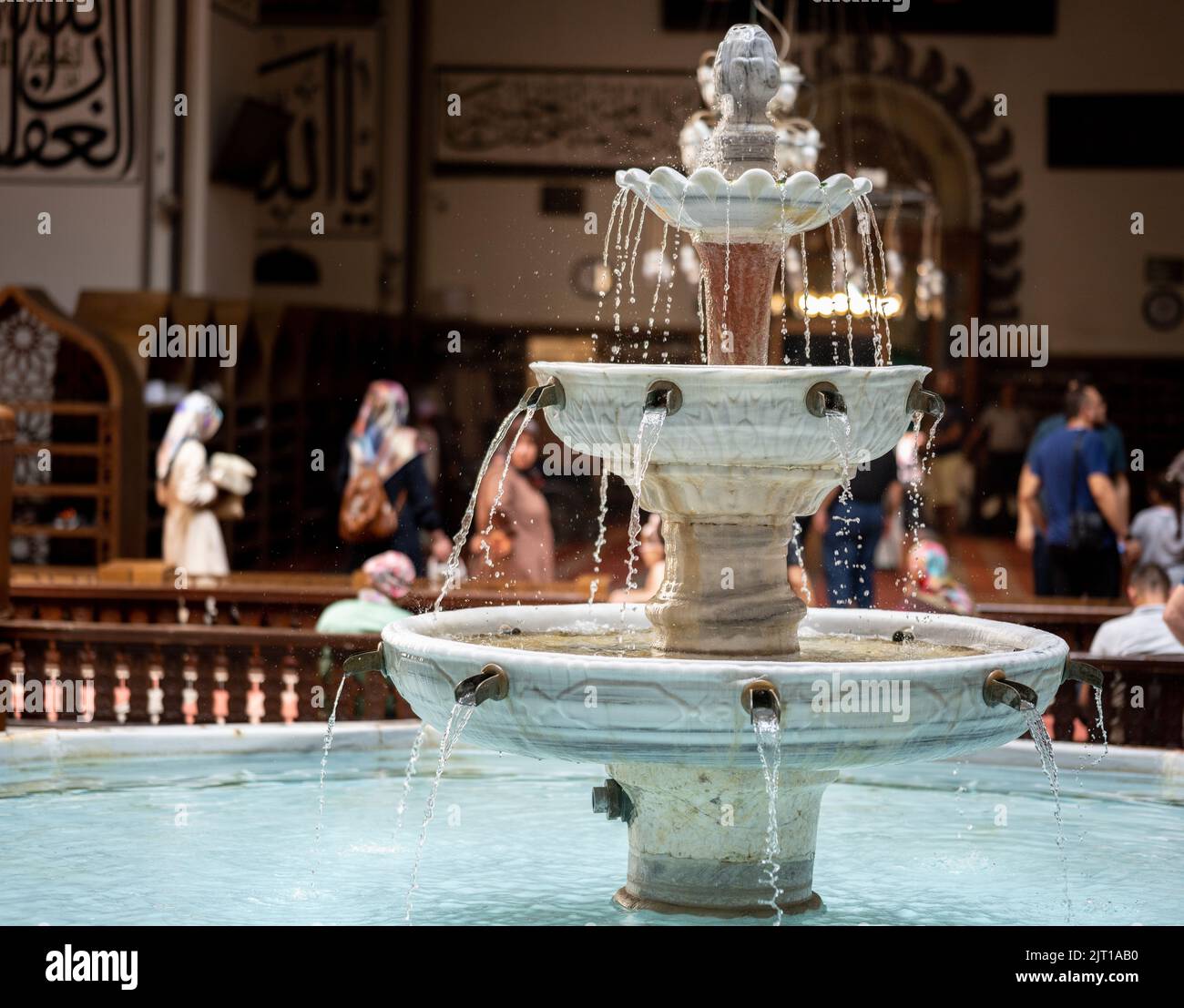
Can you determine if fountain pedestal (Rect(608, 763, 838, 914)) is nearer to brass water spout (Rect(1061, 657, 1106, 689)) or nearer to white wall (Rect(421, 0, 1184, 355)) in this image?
brass water spout (Rect(1061, 657, 1106, 689))

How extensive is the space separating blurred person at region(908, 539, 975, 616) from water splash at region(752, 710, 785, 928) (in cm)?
279

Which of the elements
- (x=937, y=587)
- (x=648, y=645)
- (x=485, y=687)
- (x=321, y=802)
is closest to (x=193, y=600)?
(x=321, y=802)

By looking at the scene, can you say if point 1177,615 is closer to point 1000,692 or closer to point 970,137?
point 1000,692

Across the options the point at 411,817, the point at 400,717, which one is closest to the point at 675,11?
the point at 400,717

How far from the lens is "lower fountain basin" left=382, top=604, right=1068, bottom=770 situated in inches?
129

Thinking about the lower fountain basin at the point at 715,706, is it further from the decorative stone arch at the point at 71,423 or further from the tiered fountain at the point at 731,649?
the decorative stone arch at the point at 71,423

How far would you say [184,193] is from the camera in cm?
1273

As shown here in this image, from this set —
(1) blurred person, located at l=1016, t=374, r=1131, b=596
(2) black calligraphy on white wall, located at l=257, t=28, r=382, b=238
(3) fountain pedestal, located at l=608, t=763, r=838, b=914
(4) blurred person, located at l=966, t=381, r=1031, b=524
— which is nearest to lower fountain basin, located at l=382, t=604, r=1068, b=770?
(3) fountain pedestal, located at l=608, t=763, r=838, b=914

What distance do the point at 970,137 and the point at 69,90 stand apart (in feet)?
28.7

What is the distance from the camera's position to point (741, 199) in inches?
148

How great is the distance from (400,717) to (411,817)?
1352 millimetres

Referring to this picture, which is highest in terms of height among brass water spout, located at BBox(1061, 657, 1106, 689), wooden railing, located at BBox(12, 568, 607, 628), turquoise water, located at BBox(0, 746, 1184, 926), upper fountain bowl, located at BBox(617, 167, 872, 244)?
upper fountain bowl, located at BBox(617, 167, 872, 244)

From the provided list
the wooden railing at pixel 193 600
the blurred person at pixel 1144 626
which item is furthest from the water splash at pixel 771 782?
the wooden railing at pixel 193 600
